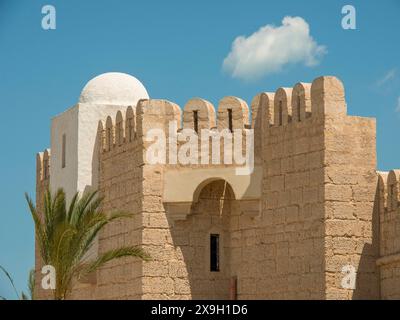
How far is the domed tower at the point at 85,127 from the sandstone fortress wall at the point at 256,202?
0.15ft

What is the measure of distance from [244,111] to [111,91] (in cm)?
435

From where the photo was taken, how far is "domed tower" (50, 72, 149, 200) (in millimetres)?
29172

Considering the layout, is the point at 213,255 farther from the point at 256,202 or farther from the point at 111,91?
the point at 111,91

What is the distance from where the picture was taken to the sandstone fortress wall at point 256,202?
24.8 meters

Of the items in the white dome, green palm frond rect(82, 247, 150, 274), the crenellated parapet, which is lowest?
green palm frond rect(82, 247, 150, 274)

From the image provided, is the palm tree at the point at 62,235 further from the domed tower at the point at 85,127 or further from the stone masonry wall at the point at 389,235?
the stone masonry wall at the point at 389,235

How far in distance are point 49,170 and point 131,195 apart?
17.3 feet

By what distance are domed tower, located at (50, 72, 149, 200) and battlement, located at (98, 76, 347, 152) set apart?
962 mm

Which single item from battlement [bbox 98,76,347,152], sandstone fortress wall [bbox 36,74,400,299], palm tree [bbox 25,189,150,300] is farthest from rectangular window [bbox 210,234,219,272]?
palm tree [bbox 25,189,150,300]

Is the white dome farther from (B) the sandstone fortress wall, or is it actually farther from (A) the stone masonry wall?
(A) the stone masonry wall

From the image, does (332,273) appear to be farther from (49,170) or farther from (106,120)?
(49,170)

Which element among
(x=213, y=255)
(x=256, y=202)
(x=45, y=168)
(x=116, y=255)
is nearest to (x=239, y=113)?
(x=256, y=202)

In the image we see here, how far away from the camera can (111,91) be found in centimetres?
2984

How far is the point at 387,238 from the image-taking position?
2480 centimetres
